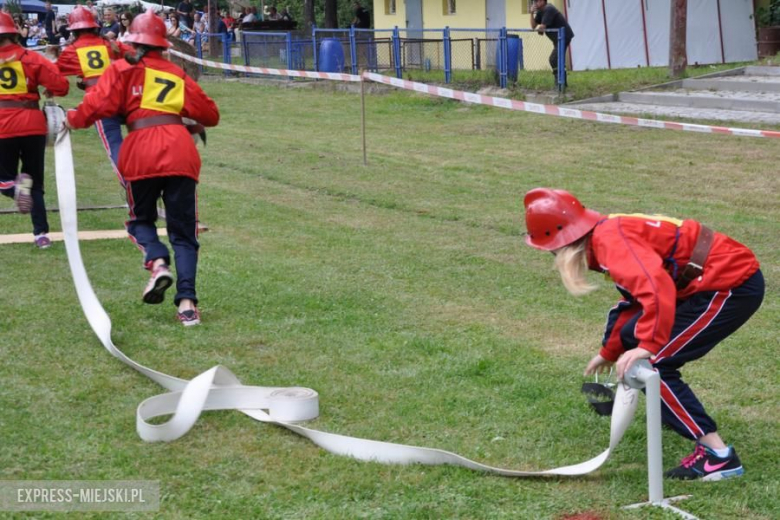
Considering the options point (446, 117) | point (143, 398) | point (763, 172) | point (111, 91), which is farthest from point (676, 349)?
point (446, 117)

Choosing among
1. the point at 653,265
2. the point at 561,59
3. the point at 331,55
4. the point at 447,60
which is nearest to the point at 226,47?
the point at 331,55

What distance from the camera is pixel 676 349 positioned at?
4.32 meters

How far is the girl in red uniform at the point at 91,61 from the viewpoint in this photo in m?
9.16

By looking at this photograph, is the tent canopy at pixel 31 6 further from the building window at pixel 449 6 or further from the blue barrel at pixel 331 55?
the blue barrel at pixel 331 55

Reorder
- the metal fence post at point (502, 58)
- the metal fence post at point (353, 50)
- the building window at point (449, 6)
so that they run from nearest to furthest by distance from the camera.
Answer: the metal fence post at point (502, 58), the metal fence post at point (353, 50), the building window at point (449, 6)

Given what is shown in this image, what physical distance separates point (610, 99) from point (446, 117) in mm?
3099

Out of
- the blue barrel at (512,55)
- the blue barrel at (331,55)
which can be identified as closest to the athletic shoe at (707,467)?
the blue barrel at (512,55)

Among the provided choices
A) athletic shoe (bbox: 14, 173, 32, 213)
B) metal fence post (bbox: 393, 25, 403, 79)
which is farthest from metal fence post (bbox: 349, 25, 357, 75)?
athletic shoe (bbox: 14, 173, 32, 213)

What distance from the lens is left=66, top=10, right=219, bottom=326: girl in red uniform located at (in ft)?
21.0

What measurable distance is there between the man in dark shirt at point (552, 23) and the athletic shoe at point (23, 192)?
529 inches

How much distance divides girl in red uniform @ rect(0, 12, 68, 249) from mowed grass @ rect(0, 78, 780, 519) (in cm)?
59

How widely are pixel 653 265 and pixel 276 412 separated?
6.51 feet

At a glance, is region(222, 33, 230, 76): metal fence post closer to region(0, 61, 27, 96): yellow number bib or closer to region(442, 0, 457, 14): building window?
region(442, 0, 457, 14): building window

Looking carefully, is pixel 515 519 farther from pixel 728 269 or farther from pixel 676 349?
pixel 728 269
